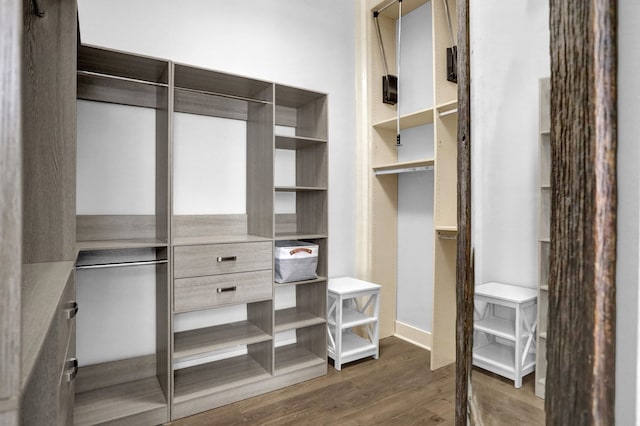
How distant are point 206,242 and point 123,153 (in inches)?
29.4

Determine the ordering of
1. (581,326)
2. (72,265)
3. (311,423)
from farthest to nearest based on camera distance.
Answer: (311,423) → (72,265) → (581,326)

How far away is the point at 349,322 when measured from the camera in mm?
→ 2547

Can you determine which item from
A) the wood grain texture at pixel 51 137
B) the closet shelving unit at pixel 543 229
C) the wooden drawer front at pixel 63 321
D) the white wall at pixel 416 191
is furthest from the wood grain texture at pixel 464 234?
the white wall at pixel 416 191

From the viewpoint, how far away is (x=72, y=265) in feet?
3.95

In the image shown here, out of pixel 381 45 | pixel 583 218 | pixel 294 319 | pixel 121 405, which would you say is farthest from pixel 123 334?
pixel 381 45

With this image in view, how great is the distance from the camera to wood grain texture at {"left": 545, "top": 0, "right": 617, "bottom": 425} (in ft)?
0.76

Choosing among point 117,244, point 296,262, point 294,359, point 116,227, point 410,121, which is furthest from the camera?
point 410,121

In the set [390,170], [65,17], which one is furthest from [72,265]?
[390,170]

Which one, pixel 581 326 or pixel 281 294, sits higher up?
pixel 581 326

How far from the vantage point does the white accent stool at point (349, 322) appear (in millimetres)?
2495

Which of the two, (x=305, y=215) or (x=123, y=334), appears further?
(x=305, y=215)

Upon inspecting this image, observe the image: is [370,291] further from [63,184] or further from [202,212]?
[63,184]

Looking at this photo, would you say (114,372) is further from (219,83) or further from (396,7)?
(396,7)

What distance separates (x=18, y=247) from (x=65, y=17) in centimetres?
132
